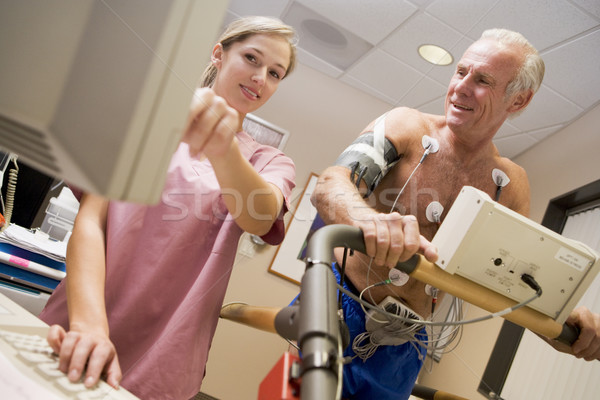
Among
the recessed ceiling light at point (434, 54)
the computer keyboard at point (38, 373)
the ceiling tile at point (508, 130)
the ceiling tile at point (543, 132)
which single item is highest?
the recessed ceiling light at point (434, 54)

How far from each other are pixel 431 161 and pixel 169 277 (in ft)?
1.94

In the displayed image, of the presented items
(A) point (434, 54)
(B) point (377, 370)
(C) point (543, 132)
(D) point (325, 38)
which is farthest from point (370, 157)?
(C) point (543, 132)

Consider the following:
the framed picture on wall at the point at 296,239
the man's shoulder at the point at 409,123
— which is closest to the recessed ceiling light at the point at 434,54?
the man's shoulder at the point at 409,123

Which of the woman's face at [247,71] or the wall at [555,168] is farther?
the wall at [555,168]

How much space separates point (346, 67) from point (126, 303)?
0.91 metres

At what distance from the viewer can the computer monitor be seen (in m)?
0.21

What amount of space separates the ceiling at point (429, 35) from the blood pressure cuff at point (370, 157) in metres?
0.46

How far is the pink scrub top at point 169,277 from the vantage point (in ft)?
1.95

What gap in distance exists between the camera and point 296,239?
1042 mm

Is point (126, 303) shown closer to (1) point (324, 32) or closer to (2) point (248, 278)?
(2) point (248, 278)

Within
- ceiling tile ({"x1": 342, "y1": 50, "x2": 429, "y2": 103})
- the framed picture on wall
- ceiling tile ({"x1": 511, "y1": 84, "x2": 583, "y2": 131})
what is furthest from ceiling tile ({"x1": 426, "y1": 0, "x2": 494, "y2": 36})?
the framed picture on wall

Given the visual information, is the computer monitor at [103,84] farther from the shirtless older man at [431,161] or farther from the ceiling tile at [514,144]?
the ceiling tile at [514,144]

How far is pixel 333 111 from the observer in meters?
1.12

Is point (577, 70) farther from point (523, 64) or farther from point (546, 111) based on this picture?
point (523, 64)
